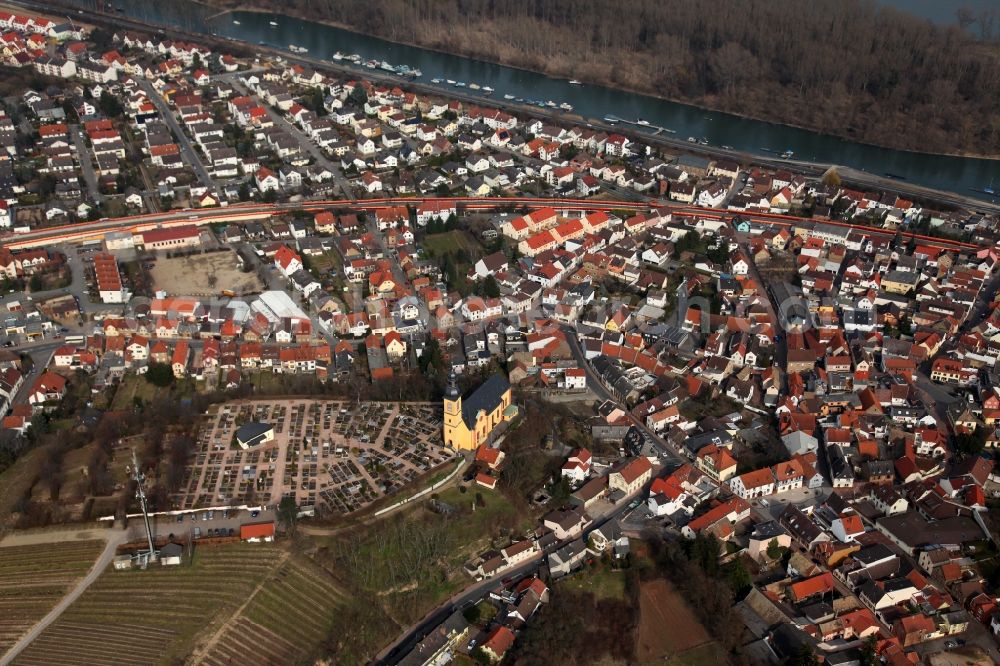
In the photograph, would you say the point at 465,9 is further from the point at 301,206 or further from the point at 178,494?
the point at 178,494

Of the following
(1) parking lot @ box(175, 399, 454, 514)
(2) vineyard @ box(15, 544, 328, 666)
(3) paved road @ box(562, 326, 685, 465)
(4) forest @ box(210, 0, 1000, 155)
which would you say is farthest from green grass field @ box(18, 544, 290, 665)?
(4) forest @ box(210, 0, 1000, 155)

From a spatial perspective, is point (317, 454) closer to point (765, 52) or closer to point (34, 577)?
point (34, 577)

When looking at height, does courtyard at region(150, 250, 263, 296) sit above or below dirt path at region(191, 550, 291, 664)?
above

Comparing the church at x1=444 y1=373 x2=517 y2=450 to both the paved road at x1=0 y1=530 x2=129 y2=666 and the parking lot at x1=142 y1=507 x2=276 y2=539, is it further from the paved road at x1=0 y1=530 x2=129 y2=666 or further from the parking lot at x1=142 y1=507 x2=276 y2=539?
the paved road at x1=0 y1=530 x2=129 y2=666

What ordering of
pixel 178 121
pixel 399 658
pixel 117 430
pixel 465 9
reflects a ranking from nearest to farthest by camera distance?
pixel 399 658 < pixel 117 430 < pixel 178 121 < pixel 465 9

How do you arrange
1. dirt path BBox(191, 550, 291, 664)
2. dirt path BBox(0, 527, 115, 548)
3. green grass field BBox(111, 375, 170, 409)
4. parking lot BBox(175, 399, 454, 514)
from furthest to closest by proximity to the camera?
green grass field BBox(111, 375, 170, 409), parking lot BBox(175, 399, 454, 514), dirt path BBox(0, 527, 115, 548), dirt path BBox(191, 550, 291, 664)

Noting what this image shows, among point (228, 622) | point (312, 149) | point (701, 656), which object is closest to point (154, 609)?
point (228, 622)

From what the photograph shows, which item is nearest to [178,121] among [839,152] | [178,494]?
[178,494]
